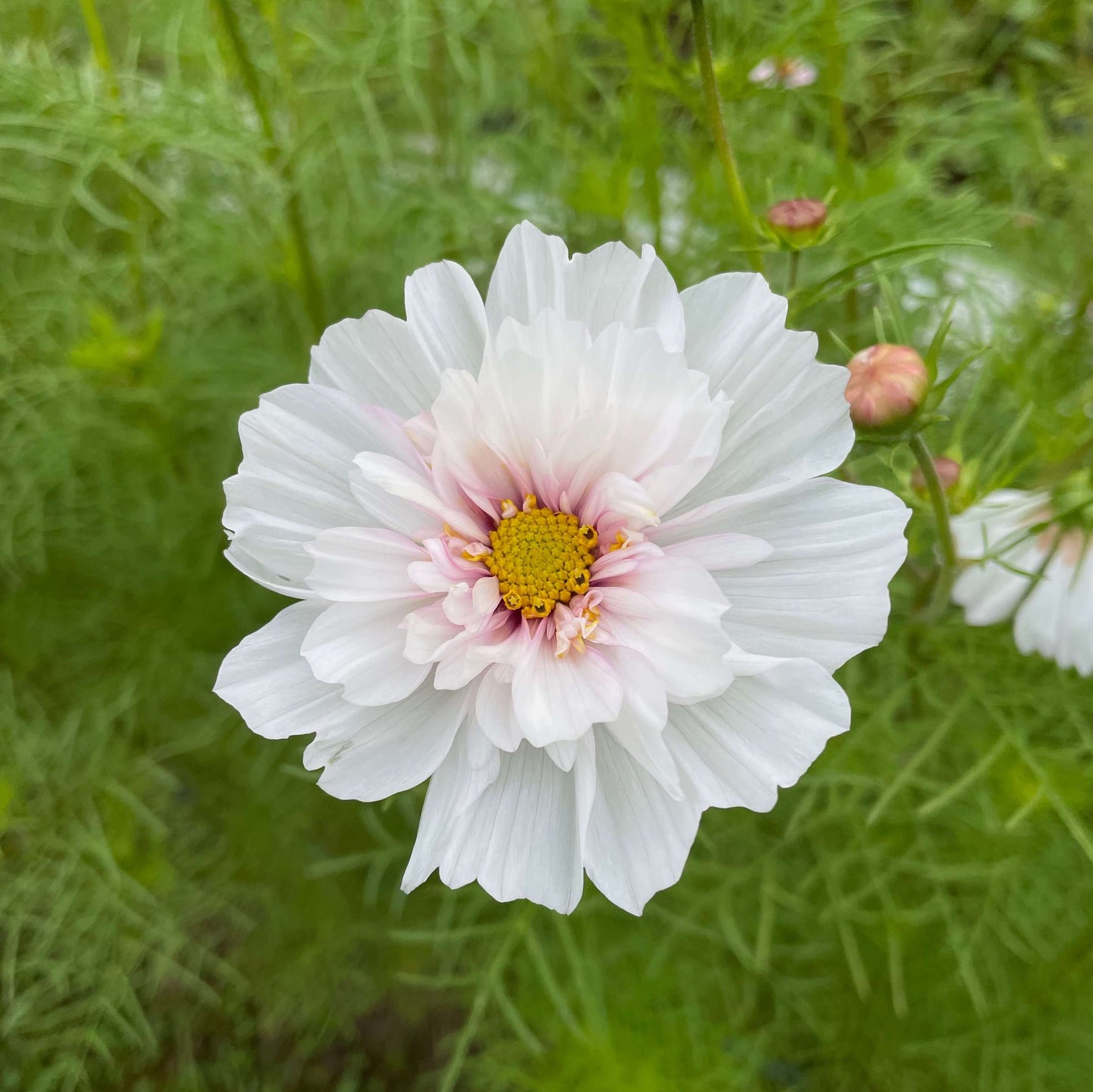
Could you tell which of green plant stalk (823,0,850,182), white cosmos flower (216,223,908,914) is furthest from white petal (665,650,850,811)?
green plant stalk (823,0,850,182)

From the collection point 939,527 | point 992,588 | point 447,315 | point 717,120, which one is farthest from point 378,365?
point 992,588

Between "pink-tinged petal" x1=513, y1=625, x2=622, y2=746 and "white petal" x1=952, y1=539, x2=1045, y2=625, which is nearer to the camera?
"pink-tinged petal" x1=513, y1=625, x2=622, y2=746

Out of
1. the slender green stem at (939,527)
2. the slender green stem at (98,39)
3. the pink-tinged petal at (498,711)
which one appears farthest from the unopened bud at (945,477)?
the slender green stem at (98,39)

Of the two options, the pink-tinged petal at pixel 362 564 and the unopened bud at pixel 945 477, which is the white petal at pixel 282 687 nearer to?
the pink-tinged petal at pixel 362 564

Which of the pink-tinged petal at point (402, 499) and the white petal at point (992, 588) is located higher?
the pink-tinged petal at point (402, 499)

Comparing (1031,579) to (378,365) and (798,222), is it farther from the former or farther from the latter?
(378,365)

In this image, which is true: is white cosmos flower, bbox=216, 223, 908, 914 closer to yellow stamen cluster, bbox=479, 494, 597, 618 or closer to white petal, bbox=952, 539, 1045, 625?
yellow stamen cluster, bbox=479, 494, 597, 618

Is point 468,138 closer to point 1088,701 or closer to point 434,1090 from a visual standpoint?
point 1088,701
